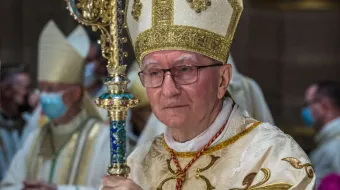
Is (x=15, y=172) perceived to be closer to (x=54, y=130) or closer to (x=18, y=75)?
(x=54, y=130)

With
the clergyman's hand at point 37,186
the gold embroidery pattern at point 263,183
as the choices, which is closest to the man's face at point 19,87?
the clergyman's hand at point 37,186

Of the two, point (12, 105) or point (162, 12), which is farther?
point (12, 105)

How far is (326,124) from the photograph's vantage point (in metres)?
8.24

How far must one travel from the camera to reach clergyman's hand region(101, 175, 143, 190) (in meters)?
3.90

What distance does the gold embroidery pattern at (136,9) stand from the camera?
425cm

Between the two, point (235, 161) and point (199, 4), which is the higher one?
point (199, 4)

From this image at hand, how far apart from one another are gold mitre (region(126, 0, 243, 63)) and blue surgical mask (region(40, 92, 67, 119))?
3.11 metres

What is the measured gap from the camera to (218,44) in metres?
4.20

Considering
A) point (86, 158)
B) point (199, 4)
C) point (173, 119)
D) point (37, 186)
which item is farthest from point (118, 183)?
point (86, 158)

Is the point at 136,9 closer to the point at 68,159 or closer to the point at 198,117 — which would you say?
the point at 198,117

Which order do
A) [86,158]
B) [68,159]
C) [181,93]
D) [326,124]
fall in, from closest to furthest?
1. [181,93]
2. [86,158]
3. [68,159]
4. [326,124]

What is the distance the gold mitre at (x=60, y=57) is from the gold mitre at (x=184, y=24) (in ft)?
10.4

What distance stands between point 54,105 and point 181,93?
3403 mm

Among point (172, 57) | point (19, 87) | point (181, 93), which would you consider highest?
point (172, 57)
